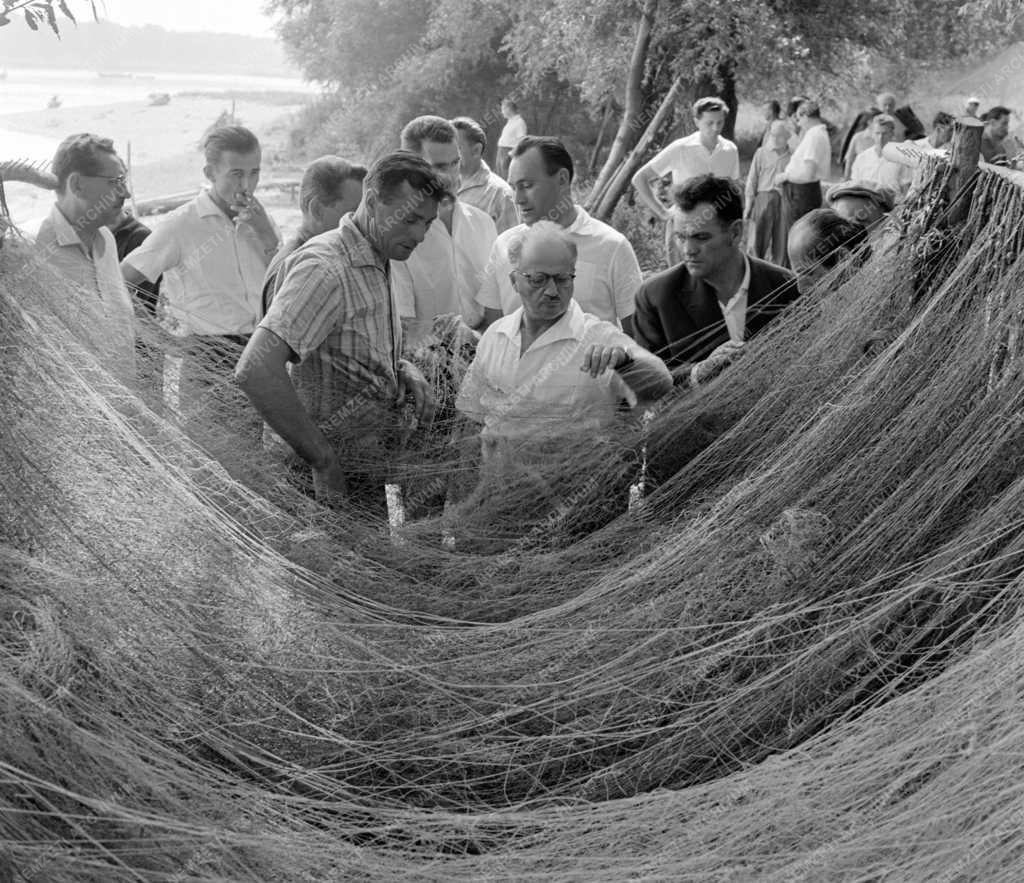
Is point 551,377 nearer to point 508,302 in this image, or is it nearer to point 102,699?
point 508,302

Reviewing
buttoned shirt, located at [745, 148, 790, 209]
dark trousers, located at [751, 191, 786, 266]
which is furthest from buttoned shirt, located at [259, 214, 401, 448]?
buttoned shirt, located at [745, 148, 790, 209]

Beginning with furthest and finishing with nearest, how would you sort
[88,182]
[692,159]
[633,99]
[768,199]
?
[633,99], [768,199], [692,159], [88,182]

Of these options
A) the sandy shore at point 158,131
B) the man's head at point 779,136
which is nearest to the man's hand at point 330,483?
the man's head at point 779,136

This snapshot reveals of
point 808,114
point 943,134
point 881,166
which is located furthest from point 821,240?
point 808,114

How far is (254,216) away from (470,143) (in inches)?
63.6

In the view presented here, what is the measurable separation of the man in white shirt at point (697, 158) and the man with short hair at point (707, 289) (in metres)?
4.85

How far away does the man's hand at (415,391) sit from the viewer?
15.0 ft

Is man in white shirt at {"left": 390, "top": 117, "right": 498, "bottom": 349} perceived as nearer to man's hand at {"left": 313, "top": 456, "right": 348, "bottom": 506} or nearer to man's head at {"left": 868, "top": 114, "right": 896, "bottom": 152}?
man's hand at {"left": 313, "top": 456, "right": 348, "bottom": 506}

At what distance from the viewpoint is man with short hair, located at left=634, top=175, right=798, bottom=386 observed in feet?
15.5

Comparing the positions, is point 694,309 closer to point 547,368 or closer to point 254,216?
point 547,368

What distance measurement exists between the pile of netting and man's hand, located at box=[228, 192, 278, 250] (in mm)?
1843

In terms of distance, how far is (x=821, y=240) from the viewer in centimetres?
507

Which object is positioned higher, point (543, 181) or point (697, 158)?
point (543, 181)

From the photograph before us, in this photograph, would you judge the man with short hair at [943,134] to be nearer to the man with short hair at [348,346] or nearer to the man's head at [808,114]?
the man with short hair at [348,346]
